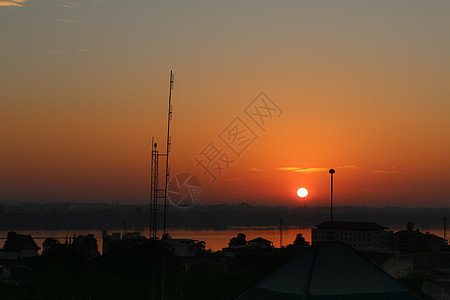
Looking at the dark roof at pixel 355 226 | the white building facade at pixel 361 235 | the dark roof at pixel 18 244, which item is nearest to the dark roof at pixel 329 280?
the dark roof at pixel 18 244

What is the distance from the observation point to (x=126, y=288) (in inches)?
1838

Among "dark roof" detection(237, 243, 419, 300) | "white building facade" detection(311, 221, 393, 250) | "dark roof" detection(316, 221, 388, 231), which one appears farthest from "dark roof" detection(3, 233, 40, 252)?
"dark roof" detection(237, 243, 419, 300)

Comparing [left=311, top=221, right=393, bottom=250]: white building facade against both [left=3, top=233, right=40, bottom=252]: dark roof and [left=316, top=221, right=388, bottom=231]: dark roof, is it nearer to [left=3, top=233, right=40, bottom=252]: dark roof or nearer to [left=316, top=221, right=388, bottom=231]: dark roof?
→ [left=316, top=221, right=388, bottom=231]: dark roof

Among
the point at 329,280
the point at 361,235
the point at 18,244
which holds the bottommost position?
the point at 18,244

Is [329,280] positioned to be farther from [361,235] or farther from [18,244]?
[361,235]

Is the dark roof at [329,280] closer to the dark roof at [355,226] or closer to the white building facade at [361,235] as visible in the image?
the white building facade at [361,235]

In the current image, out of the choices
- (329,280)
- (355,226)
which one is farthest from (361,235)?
(329,280)

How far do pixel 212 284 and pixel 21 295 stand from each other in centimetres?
1525

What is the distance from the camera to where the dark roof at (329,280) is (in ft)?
48.0

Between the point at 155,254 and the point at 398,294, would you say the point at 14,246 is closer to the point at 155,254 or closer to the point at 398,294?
the point at 155,254

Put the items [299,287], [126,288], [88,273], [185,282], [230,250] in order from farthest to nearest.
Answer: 1. [230,250]
2. [185,282]
3. [88,273]
4. [126,288]
5. [299,287]

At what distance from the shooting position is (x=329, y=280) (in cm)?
Result: 1477

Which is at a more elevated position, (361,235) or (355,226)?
(355,226)

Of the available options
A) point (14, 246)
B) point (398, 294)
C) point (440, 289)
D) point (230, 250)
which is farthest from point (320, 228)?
point (398, 294)
